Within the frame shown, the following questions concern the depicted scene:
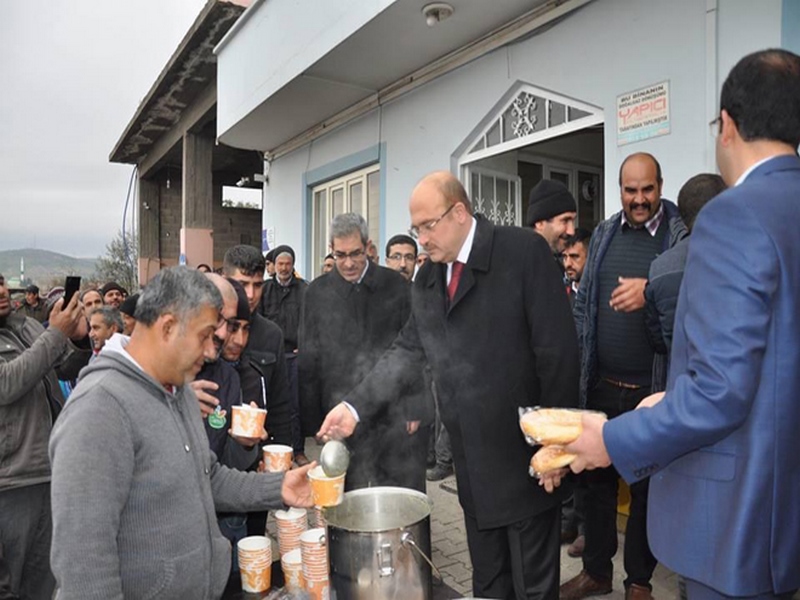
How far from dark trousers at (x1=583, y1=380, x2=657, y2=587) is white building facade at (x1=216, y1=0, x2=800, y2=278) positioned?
70.1 inches

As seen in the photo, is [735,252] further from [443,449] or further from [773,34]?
[443,449]

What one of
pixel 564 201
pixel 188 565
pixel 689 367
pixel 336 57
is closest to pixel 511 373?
pixel 689 367

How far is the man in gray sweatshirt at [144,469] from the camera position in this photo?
1.46 m

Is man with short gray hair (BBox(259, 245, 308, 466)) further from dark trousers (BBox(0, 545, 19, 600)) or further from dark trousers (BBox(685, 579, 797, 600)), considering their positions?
dark trousers (BBox(685, 579, 797, 600))

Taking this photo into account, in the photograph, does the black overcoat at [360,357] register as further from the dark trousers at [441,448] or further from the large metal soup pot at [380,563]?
the dark trousers at [441,448]

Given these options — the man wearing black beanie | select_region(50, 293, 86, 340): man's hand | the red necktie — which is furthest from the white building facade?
select_region(50, 293, 86, 340): man's hand

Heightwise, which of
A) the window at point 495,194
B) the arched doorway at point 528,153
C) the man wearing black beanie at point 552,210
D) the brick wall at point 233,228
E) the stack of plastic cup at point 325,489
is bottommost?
the stack of plastic cup at point 325,489

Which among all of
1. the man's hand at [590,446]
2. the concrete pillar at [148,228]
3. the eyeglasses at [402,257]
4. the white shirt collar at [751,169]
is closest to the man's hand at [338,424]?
the man's hand at [590,446]

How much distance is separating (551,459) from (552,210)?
7.96 ft

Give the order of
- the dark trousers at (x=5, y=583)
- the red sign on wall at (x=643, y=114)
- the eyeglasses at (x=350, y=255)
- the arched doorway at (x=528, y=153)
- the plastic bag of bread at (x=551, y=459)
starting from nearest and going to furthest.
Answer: the plastic bag of bread at (x=551, y=459) → the dark trousers at (x=5, y=583) → the eyeglasses at (x=350, y=255) → the red sign on wall at (x=643, y=114) → the arched doorway at (x=528, y=153)

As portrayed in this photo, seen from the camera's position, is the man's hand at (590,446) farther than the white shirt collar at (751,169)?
Yes

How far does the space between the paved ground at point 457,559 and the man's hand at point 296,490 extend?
1880 millimetres

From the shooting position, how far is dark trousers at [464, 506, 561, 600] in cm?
238

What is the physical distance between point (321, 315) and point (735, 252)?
2.98 metres
